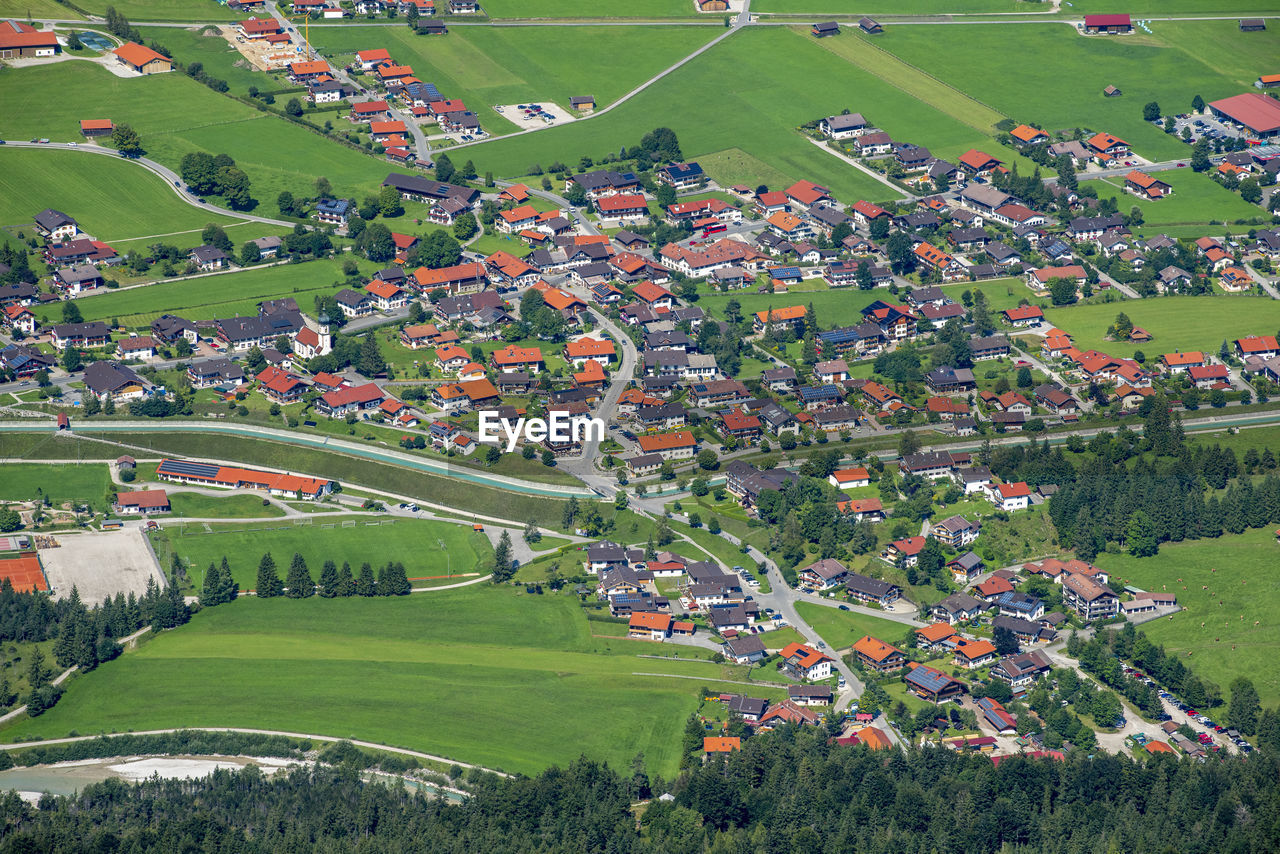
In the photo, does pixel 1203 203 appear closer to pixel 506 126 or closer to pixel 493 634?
pixel 506 126

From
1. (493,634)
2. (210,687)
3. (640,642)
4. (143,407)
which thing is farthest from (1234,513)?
(143,407)

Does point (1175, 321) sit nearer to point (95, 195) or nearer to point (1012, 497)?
point (1012, 497)

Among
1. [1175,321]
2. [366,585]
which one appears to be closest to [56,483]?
[366,585]

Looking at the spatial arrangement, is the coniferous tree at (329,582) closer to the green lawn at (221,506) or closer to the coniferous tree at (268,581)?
the coniferous tree at (268,581)

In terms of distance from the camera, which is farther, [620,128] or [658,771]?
[620,128]

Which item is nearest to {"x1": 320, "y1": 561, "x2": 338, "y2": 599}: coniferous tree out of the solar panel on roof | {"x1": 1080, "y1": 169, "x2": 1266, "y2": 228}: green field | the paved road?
the solar panel on roof

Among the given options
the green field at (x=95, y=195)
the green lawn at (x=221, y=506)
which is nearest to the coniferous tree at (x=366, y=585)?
the green lawn at (x=221, y=506)

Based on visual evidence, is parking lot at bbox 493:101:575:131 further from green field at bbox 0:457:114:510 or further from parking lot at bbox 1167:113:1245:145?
green field at bbox 0:457:114:510
